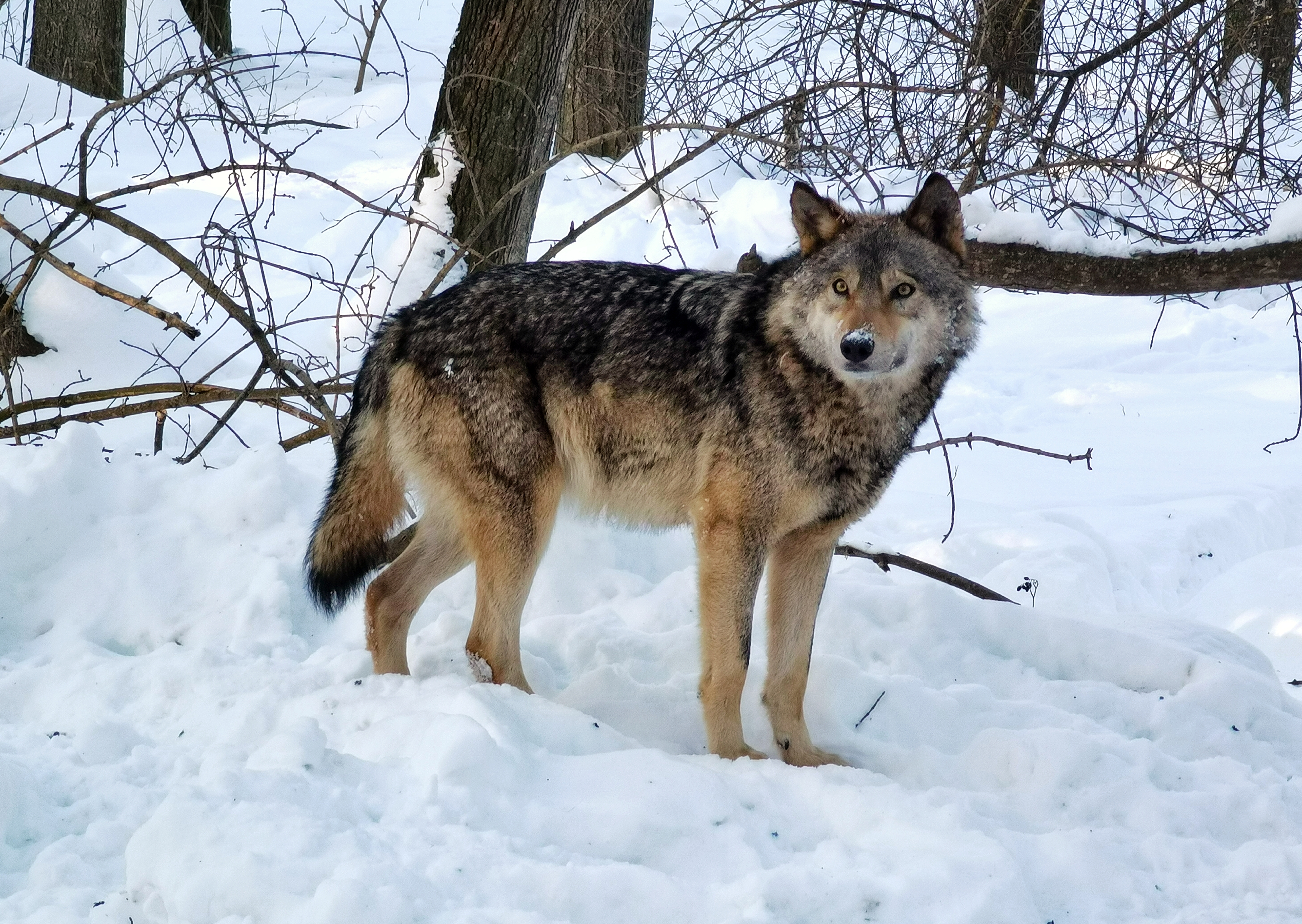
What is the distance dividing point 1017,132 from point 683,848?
3958mm

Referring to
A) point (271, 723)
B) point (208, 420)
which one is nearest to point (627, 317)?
point (271, 723)

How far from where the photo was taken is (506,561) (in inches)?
167

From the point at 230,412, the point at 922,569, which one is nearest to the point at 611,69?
the point at 230,412

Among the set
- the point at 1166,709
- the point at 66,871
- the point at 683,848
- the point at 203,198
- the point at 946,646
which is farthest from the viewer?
the point at 203,198

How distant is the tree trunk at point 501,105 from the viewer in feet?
19.2

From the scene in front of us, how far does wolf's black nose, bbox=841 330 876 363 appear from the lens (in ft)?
12.0

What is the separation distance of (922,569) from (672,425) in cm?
188

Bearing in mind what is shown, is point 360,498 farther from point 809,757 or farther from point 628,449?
point 809,757

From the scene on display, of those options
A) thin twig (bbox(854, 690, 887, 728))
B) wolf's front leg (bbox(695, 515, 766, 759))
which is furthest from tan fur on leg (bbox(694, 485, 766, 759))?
thin twig (bbox(854, 690, 887, 728))

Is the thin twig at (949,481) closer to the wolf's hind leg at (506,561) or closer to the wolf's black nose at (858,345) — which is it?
the wolf's black nose at (858,345)

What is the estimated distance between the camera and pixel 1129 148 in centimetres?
586

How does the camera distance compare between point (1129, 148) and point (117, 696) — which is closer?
point (117, 696)

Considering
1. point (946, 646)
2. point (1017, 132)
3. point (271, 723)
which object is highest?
point (1017, 132)

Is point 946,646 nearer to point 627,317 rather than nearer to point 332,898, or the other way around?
point 627,317
